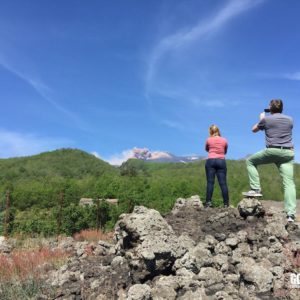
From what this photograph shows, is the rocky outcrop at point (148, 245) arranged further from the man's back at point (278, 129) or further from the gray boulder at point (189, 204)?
the man's back at point (278, 129)

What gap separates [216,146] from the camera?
28.5 feet

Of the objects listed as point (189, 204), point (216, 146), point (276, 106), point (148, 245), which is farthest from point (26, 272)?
point (276, 106)

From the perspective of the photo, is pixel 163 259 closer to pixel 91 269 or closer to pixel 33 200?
pixel 91 269

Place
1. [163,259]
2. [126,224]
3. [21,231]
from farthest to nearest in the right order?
[21,231]
[126,224]
[163,259]

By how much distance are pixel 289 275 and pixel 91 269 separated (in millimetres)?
2765

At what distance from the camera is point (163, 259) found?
558 cm

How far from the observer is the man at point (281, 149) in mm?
7480

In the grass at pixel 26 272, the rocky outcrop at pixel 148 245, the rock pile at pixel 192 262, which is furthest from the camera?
the grass at pixel 26 272

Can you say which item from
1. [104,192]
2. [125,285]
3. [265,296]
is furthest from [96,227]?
[265,296]

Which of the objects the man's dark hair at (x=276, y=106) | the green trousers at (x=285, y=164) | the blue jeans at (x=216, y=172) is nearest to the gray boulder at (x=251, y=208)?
the green trousers at (x=285, y=164)

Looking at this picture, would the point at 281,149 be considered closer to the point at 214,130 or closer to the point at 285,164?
the point at 285,164

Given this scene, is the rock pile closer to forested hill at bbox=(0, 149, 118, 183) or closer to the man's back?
the man's back

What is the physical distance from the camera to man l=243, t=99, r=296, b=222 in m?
7.48

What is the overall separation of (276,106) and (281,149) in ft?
2.61
